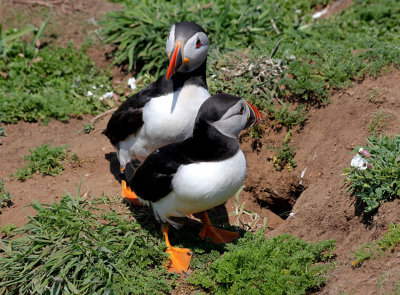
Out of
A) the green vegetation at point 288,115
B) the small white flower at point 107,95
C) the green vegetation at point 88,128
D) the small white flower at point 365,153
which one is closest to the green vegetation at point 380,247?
the small white flower at point 365,153

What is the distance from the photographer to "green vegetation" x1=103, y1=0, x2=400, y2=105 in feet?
21.1

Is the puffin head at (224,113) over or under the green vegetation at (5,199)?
over

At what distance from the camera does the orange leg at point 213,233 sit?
16.9 feet

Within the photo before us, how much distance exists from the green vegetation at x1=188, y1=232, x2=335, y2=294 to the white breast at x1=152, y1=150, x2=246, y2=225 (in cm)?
52

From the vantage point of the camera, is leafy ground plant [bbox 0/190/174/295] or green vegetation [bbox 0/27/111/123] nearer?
leafy ground plant [bbox 0/190/174/295]

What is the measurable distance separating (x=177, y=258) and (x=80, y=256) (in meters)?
0.91

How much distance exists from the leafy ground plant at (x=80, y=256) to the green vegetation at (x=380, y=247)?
166 centimetres

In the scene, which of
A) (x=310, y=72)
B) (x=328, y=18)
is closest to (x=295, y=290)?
(x=310, y=72)

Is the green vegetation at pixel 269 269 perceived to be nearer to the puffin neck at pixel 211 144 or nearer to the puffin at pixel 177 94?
the puffin neck at pixel 211 144

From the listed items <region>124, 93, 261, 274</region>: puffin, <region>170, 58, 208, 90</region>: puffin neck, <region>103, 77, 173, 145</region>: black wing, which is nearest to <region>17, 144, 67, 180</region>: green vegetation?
<region>103, 77, 173, 145</region>: black wing

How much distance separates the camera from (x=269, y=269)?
417 centimetres

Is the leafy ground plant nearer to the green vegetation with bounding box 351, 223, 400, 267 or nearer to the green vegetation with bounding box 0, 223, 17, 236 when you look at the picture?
the green vegetation with bounding box 0, 223, 17, 236

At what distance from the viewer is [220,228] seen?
556 cm

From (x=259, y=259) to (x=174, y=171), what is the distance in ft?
3.54
